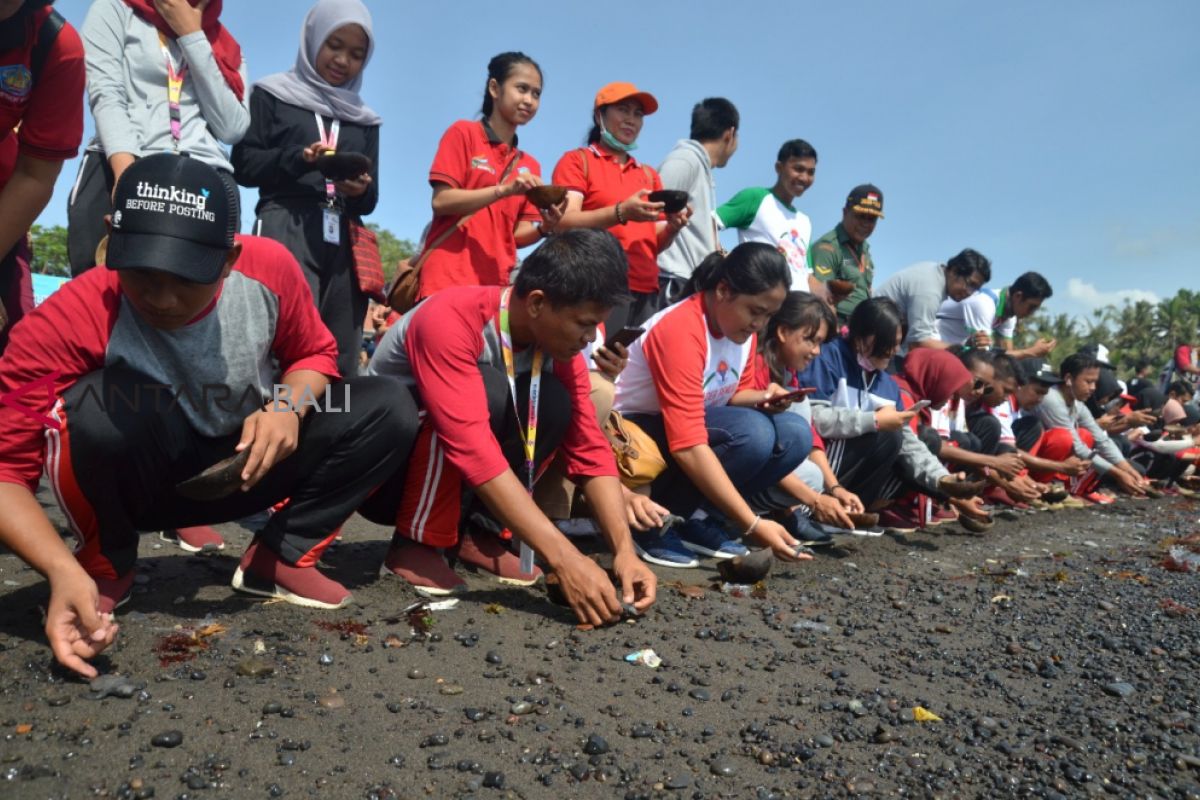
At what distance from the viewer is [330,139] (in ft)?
12.7

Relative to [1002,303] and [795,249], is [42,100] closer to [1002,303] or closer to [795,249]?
[795,249]

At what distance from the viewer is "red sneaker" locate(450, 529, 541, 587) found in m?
3.31

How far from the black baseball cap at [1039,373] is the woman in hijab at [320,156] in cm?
594

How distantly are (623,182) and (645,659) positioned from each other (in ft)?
9.55

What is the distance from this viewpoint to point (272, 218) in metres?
3.70

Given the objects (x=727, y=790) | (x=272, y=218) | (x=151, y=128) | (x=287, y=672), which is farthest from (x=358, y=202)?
(x=727, y=790)

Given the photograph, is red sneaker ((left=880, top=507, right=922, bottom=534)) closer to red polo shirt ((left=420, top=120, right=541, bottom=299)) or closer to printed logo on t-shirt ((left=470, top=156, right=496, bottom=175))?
red polo shirt ((left=420, top=120, right=541, bottom=299))

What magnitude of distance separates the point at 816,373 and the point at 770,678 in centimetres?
290

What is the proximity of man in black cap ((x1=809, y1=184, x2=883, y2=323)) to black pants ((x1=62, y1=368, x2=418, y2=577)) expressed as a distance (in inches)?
161

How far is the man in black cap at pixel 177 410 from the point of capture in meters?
2.09

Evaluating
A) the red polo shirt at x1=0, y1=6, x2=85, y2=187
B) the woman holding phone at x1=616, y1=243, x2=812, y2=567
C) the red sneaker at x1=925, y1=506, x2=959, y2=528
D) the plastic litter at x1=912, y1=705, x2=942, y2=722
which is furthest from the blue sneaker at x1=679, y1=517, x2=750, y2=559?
the red polo shirt at x1=0, y1=6, x2=85, y2=187

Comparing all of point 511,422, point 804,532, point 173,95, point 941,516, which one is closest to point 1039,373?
point 941,516

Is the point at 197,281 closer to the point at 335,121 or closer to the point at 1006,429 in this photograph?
the point at 335,121

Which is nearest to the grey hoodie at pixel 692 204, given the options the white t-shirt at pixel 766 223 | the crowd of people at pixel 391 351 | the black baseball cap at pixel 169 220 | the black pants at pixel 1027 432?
the crowd of people at pixel 391 351
